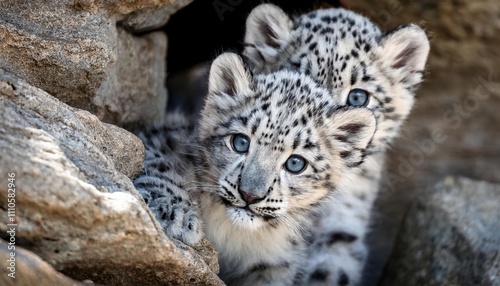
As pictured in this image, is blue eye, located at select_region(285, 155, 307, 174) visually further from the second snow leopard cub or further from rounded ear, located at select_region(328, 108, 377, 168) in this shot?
the second snow leopard cub

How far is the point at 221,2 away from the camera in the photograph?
5.62 m

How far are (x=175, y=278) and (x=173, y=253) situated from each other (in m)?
0.22

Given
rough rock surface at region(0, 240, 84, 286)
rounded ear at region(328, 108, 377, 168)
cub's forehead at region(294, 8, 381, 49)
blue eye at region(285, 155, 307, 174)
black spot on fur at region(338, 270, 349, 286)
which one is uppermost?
cub's forehead at region(294, 8, 381, 49)

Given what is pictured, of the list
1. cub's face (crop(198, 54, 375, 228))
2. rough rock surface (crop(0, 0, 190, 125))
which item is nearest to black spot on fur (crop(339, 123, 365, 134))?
cub's face (crop(198, 54, 375, 228))

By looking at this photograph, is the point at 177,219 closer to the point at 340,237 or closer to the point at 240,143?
the point at 240,143

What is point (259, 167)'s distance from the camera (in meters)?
3.83

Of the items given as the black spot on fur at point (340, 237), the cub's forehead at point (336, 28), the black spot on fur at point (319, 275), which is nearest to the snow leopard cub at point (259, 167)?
the black spot on fur at point (319, 275)

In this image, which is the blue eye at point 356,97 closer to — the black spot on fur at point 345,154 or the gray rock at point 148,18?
the black spot on fur at point 345,154

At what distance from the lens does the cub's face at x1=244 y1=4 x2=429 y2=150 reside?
4.69 m

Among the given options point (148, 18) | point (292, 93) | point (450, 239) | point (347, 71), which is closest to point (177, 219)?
point (292, 93)

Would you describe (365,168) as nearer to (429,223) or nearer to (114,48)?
(429,223)

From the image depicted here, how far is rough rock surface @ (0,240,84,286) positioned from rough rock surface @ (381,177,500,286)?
2583 mm

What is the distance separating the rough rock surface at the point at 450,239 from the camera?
4.63 meters

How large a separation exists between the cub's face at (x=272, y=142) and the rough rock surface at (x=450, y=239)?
98cm
